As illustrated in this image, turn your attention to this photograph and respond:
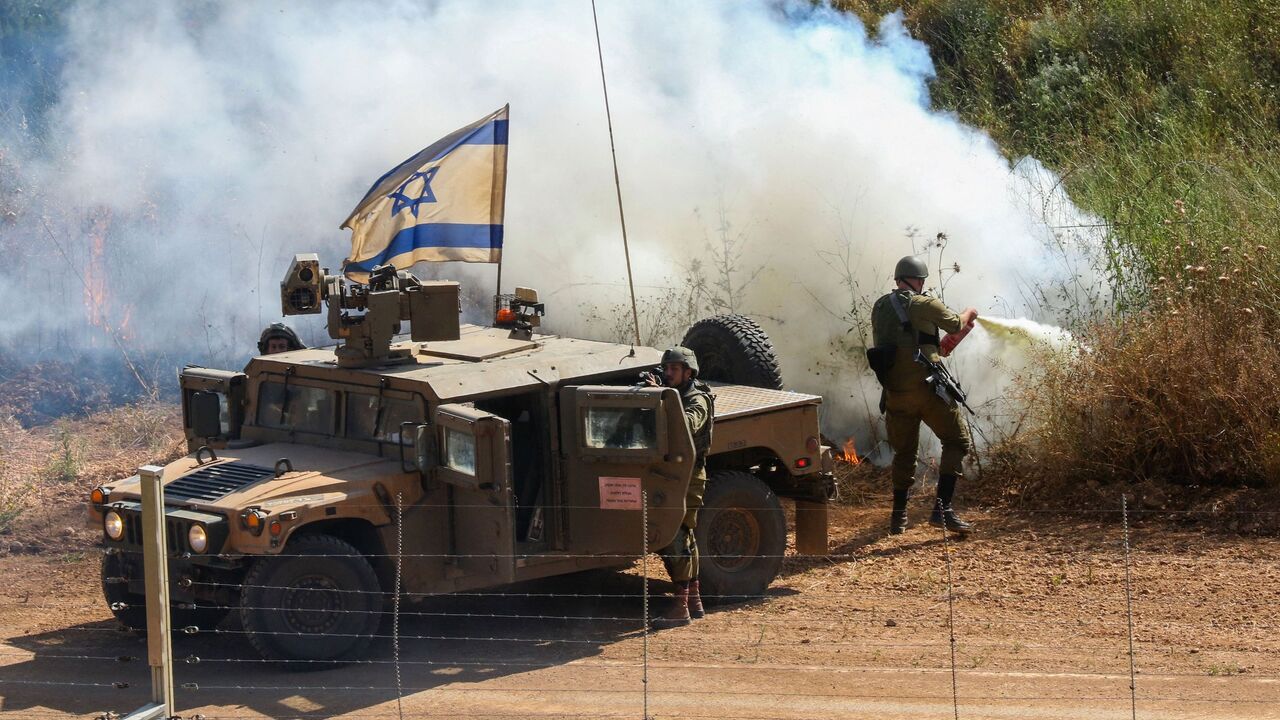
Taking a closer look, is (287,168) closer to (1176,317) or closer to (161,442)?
(161,442)

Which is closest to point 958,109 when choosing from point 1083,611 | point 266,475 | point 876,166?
point 876,166

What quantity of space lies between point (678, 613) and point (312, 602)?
2.20 m

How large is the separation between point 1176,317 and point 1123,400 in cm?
70

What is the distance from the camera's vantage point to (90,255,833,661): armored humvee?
8.27 meters

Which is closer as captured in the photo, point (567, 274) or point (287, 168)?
point (567, 274)

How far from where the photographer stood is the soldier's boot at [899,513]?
11.3 m

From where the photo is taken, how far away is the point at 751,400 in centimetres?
1000

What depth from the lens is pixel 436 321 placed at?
9.35 m

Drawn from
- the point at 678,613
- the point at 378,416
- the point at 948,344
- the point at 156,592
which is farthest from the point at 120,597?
the point at 948,344

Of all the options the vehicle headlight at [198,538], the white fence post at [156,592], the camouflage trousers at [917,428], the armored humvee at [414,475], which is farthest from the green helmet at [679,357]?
the white fence post at [156,592]

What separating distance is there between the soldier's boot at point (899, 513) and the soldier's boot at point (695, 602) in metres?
2.39

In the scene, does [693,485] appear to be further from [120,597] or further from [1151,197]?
[1151,197]

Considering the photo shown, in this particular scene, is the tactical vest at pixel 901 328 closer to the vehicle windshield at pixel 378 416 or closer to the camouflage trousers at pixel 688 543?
the camouflage trousers at pixel 688 543

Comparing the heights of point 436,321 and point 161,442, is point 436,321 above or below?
above
